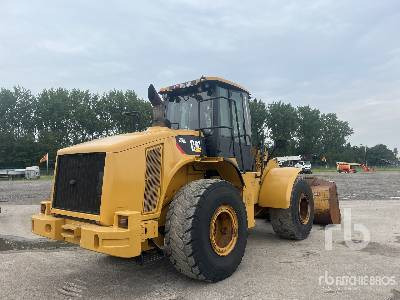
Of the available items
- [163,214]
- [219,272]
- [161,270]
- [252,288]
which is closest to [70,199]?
[163,214]

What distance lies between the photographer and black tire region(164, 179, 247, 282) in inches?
183

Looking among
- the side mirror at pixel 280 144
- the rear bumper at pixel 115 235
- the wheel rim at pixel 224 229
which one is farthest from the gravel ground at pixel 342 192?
the rear bumper at pixel 115 235

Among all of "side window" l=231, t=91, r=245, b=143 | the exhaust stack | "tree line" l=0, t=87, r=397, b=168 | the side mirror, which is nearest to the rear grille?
the exhaust stack

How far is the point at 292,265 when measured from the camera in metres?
5.79

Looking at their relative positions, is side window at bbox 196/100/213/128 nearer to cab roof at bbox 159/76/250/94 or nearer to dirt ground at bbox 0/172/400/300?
cab roof at bbox 159/76/250/94

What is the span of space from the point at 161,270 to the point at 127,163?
6.18 ft

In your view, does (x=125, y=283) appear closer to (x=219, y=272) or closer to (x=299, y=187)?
(x=219, y=272)

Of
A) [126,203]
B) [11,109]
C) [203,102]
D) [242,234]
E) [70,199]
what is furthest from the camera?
[11,109]

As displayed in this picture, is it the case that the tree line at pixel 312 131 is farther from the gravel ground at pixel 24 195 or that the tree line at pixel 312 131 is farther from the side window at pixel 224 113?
the side window at pixel 224 113

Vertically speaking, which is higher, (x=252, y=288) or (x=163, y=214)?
(x=163, y=214)

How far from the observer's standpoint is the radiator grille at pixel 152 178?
16.1 ft

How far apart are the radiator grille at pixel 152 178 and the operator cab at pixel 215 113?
1.17 meters

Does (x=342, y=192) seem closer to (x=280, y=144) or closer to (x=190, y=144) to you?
(x=280, y=144)

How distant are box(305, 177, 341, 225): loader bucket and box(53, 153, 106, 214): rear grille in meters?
5.69
